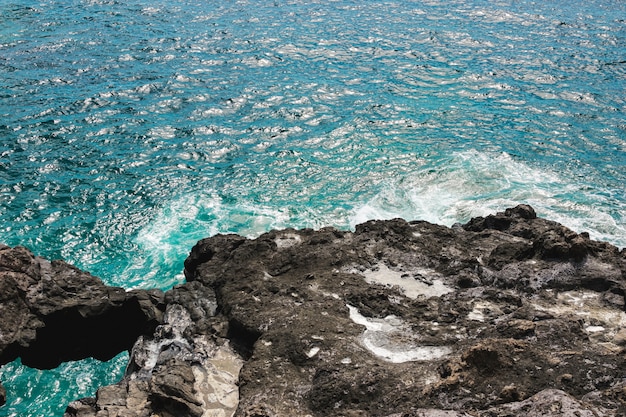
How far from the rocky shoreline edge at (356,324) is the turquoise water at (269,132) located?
3323 mm

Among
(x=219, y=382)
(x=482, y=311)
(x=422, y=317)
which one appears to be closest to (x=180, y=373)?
(x=219, y=382)

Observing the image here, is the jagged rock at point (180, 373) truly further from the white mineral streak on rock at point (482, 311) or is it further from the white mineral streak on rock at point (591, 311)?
the white mineral streak on rock at point (591, 311)

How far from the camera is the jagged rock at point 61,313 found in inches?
452

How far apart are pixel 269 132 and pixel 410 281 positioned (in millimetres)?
14788

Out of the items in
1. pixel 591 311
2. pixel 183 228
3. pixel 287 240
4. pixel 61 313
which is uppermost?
pixel 591 311

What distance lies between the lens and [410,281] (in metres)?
12.1

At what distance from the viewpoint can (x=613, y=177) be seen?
22469 millimetres

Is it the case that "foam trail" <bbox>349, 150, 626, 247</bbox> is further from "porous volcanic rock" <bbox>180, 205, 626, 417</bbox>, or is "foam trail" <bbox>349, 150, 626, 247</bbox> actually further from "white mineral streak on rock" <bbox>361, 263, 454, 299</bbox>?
"white mineral streak on rock" <bbox>361, 263, 454, 299</bbox>

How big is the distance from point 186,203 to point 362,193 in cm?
624

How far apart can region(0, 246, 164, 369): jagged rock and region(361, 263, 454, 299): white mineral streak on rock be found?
4722mm

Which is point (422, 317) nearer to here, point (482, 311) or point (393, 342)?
point (393, 342)

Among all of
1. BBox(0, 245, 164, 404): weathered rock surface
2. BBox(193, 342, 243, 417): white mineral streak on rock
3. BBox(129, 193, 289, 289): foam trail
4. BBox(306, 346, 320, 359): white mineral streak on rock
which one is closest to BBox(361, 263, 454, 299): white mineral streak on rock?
BBox(306, 346, 320, 359): white mineral streak on rock

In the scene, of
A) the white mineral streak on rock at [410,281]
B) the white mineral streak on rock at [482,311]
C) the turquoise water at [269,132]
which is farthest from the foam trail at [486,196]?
the white mineral streak on rock at [482,311]

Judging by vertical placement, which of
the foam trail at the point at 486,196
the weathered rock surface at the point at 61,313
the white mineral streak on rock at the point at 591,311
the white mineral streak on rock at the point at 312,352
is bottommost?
the foam trail at the point at 486,196
